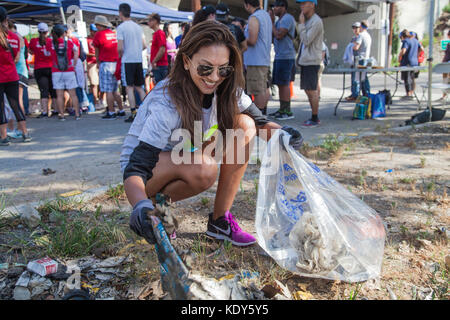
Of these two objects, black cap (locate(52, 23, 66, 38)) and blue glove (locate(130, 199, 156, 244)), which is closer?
blue glove (locate(130, 199, 156, 244))

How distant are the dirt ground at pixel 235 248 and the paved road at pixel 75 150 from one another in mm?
632

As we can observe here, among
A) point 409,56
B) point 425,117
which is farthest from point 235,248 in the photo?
point 409,56

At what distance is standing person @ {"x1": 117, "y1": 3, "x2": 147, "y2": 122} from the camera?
6.34 m

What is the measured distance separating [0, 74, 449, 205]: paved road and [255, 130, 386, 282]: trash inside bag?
1.77 meters

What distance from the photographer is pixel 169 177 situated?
205 cm

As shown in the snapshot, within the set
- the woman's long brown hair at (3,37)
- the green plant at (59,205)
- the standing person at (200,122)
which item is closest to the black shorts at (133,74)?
the woman's long brown hair at (3,37)

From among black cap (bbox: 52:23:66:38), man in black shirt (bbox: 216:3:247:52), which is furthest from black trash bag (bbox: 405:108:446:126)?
black cap (bbox: 52:23:66:38)

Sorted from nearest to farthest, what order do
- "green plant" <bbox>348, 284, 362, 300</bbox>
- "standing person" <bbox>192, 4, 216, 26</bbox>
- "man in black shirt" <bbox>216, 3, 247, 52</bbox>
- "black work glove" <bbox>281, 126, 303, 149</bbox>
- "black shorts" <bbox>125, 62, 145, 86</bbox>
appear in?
1. "green plant" <bbox>348, 284, 362, 300</bbox>
2. "black work glove" <bbox>281, 126, 303, 149</bbox>
3. "standing person" <bbox>192, 4, 216, 26</bbox>
4. "man in black shirt" <bbox>216, 3, 247, 52</bbox>
5. "black shorts" <bbox>125, 62, 145, 86</bbox>

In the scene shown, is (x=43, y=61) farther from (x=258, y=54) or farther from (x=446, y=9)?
(x=446, y=9)

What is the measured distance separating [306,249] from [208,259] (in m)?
0.54

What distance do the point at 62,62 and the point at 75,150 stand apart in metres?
2.76

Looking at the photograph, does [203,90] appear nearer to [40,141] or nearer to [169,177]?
[169,177]

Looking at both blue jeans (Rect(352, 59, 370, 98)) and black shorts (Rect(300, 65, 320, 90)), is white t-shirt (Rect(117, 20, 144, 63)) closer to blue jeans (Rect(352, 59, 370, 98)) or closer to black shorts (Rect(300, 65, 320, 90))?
black shorts (Rect(300, 65, 320, 90))

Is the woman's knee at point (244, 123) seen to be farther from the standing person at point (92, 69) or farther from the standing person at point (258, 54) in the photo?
the standing person at point (92, 69)
